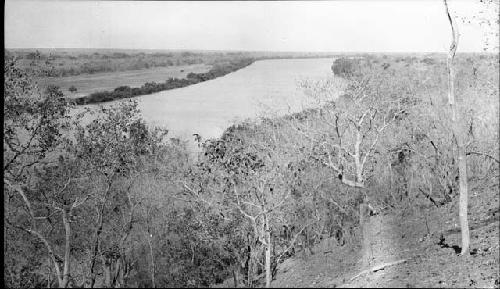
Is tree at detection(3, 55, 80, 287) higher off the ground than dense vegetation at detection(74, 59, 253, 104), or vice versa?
dense vegetation at detection(74, 59, 253, 104)

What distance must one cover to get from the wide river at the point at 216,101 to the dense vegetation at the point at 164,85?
0.06 metres

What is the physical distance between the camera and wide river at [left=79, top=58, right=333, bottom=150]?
5.58 meters

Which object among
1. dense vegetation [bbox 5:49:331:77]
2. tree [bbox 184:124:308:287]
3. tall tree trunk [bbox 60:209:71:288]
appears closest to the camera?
tall tree trunk [bbox 60:209:71:288]

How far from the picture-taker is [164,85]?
18.9ft

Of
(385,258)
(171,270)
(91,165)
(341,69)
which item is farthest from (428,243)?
(91,165)

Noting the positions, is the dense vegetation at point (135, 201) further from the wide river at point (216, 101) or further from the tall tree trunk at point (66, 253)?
the wide river at point (216, 101)

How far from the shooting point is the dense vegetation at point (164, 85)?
5578 mm

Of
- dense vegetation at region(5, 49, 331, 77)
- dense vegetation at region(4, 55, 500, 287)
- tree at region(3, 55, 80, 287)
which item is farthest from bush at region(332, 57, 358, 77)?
tree at region(3, 55, 80, 287)

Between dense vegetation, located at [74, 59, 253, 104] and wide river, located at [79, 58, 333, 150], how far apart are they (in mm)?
60

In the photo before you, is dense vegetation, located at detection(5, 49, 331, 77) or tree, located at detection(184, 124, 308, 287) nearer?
dense vegetation, located at detection(5, 49, 331, 77)

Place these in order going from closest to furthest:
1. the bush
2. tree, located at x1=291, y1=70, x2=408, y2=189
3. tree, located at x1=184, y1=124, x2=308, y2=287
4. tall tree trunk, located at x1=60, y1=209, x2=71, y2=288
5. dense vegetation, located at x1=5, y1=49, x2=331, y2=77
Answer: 1. tall tree trunk, located at x1=60, y1=209, x2=71, y2=288
2. dense vegetation, located at x1=5, y1=49, x2=331, y2=77
3. tree, located at x1=184, y1=124, x2=308, y2=287
4. the bush
5. tree, located at x1=291, y1=70, x2=408, y2=189

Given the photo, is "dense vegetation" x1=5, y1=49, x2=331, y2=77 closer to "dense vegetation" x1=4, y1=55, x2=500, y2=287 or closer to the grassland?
the grassland

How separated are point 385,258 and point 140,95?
3.93 meters

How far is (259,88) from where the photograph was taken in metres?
5.68
